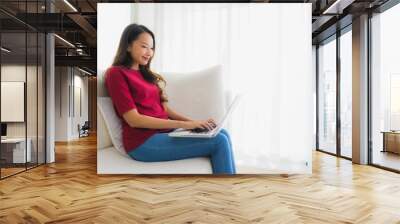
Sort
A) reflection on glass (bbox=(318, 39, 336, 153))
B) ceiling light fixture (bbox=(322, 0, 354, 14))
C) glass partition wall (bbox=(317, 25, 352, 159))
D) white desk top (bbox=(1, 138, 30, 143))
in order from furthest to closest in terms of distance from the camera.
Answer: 1. reflection on glass (bbox=(318, 39, 336, 153))
2. glass partition wall (bbox=(317, 25, 352, 159))
3. white desk top (bbox=(1, 138, 30, 143))
4. ceiling light fixture (bbox=(322, 0, 354, 14))

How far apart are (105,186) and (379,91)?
5.38 metres

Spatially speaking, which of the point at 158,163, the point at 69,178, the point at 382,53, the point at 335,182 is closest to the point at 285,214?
the point at 335,182

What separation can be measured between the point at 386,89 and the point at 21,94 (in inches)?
263

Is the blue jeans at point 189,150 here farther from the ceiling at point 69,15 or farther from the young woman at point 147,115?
the ceiling at point 69,15

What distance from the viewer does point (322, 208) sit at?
4.10 metres

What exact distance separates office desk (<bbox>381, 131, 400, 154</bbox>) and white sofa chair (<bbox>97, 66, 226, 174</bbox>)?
331cm

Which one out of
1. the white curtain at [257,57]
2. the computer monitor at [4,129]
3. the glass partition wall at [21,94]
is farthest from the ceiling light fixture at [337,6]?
the computer monitor at [4,129]

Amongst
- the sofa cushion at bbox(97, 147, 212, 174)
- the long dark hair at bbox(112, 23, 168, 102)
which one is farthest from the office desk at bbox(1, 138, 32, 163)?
the long dark hair at bbox(112, 23, 168, 102)

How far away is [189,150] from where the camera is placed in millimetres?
5910

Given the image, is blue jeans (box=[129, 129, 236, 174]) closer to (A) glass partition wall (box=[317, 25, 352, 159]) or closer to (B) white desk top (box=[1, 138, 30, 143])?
(B) white desk top (box=[1, 138, 30, 143])

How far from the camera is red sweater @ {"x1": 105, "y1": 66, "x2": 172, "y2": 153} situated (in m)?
5.81

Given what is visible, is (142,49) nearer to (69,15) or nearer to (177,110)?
(177,110)

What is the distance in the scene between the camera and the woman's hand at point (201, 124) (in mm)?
5941

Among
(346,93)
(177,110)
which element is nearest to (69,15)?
(177,110)
